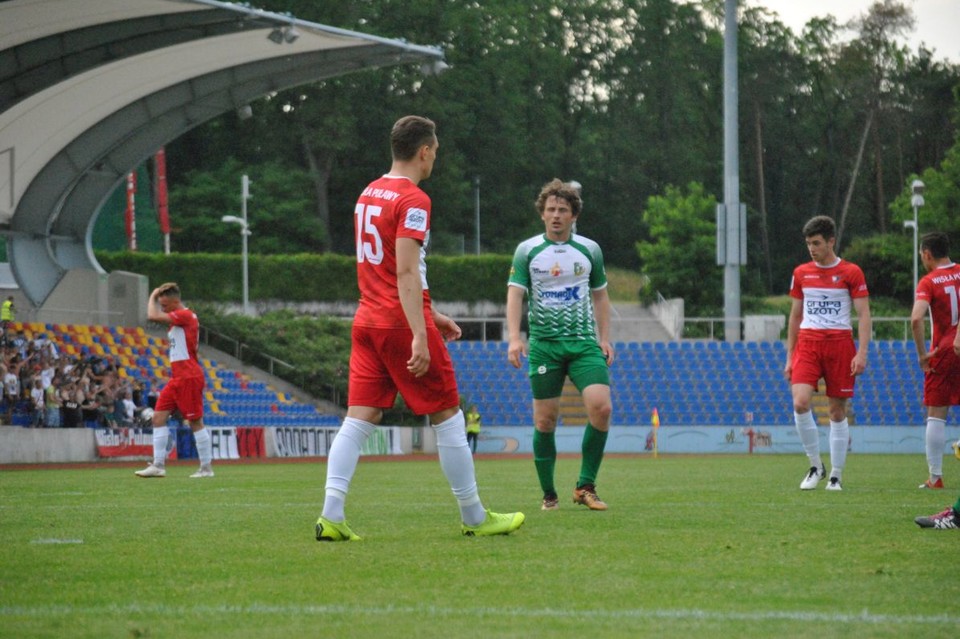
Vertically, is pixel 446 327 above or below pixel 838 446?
above

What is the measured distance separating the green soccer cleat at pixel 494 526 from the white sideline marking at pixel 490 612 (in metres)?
2.64

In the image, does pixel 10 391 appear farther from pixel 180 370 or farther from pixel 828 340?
pixel 828 340

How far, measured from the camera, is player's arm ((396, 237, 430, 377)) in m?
7.11

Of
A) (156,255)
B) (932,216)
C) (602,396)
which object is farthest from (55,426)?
(932,216)

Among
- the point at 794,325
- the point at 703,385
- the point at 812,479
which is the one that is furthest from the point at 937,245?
the point at 703,385

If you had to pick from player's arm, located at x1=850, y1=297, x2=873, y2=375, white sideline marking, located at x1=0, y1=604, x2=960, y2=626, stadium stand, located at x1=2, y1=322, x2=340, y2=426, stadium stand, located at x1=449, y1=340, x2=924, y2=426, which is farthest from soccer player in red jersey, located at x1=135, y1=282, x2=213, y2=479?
stadium stand, located at x1=449, y1=340, x2=924, y2=426

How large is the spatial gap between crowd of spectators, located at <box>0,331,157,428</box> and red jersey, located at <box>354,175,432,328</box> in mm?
18882

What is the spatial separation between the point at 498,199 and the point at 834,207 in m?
17.8

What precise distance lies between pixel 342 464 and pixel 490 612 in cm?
264

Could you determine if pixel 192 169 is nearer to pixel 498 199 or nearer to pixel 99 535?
pixel 498 199

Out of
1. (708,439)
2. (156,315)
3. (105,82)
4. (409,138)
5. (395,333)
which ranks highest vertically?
(105,82)

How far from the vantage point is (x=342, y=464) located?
24.4 ft

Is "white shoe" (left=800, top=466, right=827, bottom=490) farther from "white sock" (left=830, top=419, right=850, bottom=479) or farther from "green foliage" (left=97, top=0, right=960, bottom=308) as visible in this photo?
"green foliage" (left=97, top=0, right=960, bottom=308)

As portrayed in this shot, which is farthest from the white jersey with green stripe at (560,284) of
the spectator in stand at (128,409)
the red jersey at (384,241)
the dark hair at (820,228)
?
the spectator in stand at (128,409)
